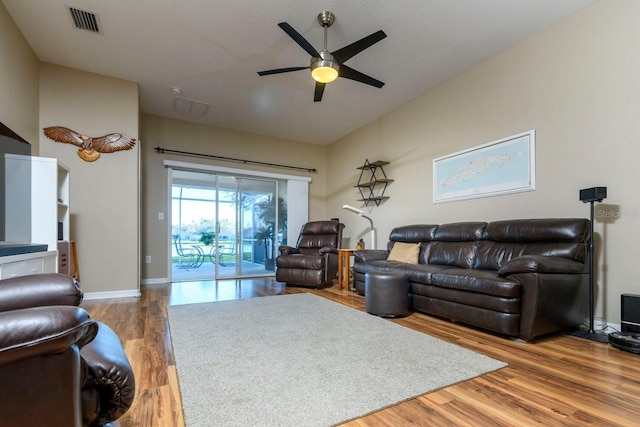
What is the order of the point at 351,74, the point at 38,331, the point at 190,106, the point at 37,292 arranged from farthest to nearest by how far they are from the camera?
the point at 190,106 → the point at 351,74 → the point at 37,292 → the point at 38,331

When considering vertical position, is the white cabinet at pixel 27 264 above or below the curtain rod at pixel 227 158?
below

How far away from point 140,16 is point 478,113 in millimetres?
3761

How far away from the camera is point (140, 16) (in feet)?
9.27

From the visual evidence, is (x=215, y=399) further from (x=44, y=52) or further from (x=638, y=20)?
(x=44, y=52)

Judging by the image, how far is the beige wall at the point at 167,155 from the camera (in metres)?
5.04

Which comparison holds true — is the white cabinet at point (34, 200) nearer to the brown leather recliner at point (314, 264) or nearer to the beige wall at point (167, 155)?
the beige wall at point (167, 155)

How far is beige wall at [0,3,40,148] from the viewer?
270 cm

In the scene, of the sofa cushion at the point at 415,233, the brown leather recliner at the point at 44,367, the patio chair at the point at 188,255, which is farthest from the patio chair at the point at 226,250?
the brown leather recliner at the point at 44,367

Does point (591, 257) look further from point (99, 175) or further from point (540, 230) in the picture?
point (99, 175)

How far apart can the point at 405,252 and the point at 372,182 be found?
67.8 inches

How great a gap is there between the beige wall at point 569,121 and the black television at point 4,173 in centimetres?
442

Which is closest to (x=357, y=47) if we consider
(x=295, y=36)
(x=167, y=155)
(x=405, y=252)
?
(x=295, y=36)

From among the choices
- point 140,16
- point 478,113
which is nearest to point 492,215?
point 478,113

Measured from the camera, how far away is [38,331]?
2.08 ft
